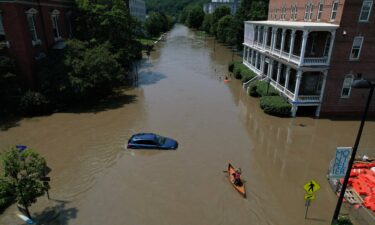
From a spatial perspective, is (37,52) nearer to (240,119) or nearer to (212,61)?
(240,119)

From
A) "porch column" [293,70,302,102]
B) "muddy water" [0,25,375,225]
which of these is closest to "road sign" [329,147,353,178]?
"muddy water" [0,25,375,225]

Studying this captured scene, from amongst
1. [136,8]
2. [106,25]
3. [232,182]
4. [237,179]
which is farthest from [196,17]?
[237,179]

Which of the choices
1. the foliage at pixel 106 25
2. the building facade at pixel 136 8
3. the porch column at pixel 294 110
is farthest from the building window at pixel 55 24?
the building facade at pixel 136 8

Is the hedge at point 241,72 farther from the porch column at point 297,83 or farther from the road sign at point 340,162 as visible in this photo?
the road sign at point 340,162

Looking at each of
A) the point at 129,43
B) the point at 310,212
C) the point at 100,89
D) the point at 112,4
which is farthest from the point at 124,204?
the point at 112,4

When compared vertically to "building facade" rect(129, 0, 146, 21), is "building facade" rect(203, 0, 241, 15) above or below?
above

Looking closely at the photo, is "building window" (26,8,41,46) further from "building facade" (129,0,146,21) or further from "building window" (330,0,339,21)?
"building facade" (129,0,146,21)
